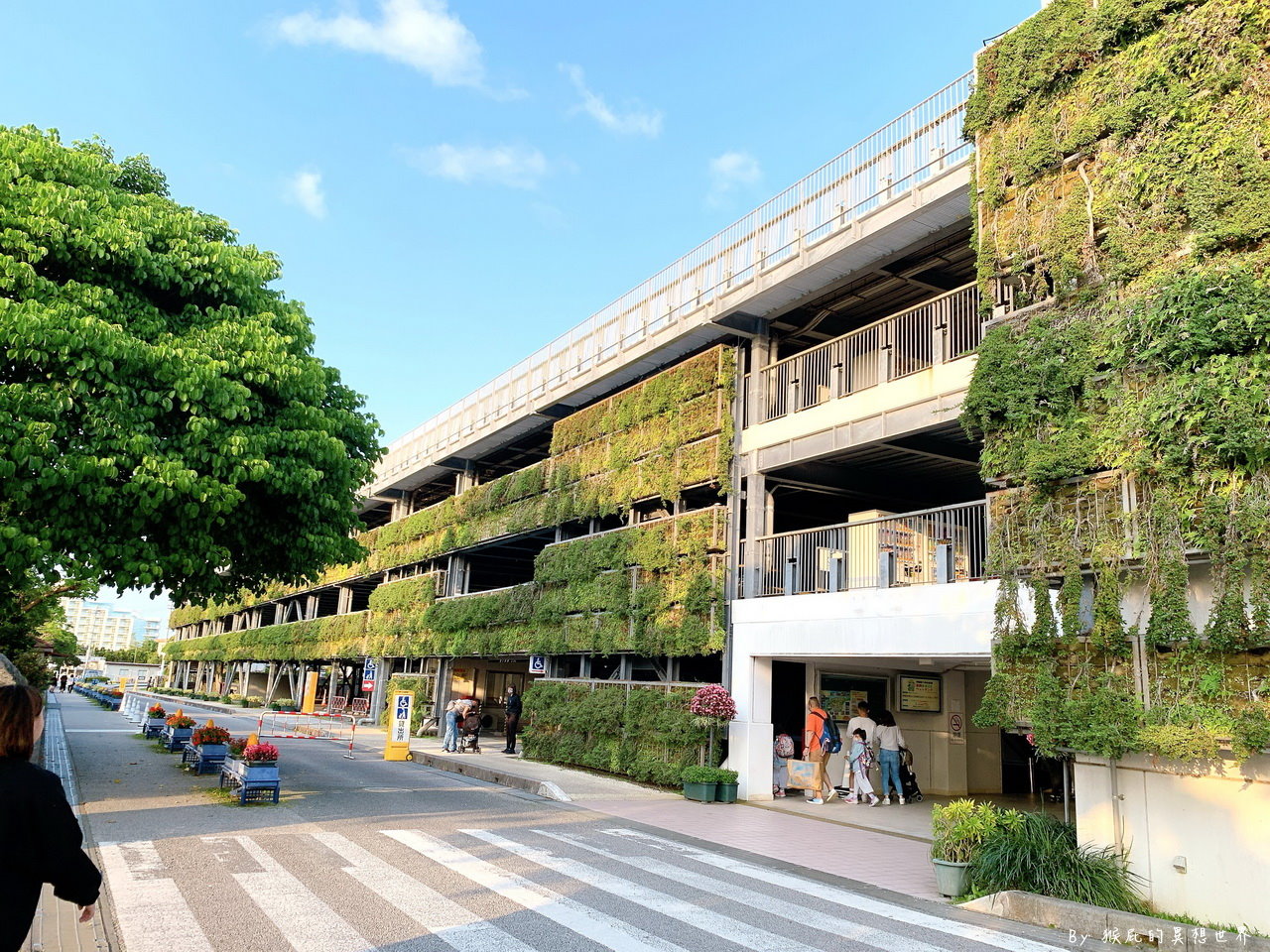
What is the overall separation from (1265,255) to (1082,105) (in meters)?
3.42

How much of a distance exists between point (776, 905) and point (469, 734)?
58.2 ft

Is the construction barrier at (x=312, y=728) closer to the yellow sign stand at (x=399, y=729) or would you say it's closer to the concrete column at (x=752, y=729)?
the yellow sign stand at (x=399, y=729)

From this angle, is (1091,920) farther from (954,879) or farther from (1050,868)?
(954,879)

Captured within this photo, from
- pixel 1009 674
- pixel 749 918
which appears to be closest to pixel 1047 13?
pixel 1009 674

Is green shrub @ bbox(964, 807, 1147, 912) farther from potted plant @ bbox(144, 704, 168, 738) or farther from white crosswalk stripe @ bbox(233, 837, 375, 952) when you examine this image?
potted plant @ bbox(144, 704, 168, 738)

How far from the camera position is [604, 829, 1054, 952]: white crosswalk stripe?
7.53 metres

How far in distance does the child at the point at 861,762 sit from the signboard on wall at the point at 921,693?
2.21m

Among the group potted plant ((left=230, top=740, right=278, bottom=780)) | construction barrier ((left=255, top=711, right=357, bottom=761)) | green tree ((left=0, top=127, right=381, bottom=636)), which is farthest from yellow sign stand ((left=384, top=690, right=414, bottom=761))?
potted plant ((left=230, top=740, right=278, bottom=780))

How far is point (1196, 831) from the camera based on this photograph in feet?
28.3

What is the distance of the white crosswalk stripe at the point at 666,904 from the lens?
23.3 feet

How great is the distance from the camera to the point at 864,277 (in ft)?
57.2

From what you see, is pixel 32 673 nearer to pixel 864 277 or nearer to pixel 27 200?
pixel 27 200

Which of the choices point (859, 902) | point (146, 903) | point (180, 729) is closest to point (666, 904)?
point (859, 902)

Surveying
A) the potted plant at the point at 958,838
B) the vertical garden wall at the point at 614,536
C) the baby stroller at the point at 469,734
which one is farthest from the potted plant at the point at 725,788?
the baby stroller at the point at 469,734
